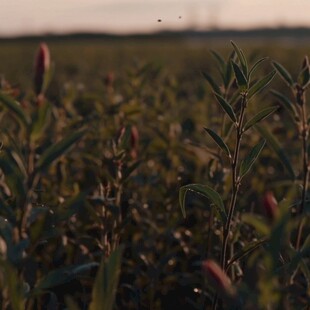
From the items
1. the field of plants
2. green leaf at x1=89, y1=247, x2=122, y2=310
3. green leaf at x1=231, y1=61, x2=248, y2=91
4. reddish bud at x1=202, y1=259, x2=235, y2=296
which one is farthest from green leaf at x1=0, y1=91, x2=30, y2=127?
green leaf at x1=231, y1=61, x2=248, y2=91

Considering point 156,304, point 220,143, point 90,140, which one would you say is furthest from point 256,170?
point 220,143

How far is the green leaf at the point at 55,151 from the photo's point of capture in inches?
51.4

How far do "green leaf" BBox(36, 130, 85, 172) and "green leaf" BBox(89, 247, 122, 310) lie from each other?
0.22 metres

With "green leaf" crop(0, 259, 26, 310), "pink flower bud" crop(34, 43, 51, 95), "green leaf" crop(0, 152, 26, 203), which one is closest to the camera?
"green leaf" crop(0, 259, 26, 310)

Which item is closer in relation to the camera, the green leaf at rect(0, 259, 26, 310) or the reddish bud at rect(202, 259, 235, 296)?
the reddish bud at rect(202, 259, 235, 296)

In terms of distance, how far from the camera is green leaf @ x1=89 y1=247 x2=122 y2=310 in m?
1.23

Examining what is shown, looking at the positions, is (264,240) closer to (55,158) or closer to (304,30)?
(55,158)

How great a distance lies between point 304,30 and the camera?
90.4 metres

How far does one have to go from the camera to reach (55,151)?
4.33ft

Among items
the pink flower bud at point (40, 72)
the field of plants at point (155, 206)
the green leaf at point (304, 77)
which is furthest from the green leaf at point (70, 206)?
the green leaf at point (304, 77)

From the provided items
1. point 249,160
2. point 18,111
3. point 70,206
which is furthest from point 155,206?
point 18,111

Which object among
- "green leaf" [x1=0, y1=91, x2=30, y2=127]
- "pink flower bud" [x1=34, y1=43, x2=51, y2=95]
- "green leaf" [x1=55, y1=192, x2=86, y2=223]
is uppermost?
"pink flower bud" [x1=34, y1=43, x2=51, y2=95]

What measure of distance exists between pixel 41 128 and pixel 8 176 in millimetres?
126

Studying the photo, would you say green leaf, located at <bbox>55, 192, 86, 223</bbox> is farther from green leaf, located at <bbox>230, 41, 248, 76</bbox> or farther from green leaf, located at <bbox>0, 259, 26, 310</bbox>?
green leaf, located at <bbox>230, 41, 248, 76</bbox>
